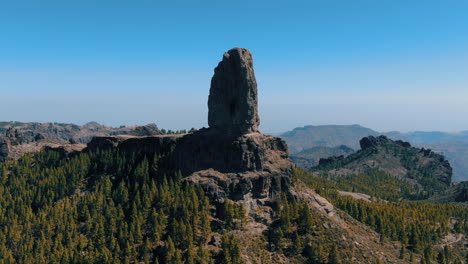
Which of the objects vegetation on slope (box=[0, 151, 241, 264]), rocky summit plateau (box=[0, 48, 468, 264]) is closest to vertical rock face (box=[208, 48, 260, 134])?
rocky summit plateau (box=[0, 48, 468, 264])

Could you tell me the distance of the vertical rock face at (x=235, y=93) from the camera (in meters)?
164

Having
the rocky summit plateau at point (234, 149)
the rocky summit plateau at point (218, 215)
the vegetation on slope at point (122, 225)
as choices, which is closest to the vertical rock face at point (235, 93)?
the rocky summit plateau at point (234, 149)

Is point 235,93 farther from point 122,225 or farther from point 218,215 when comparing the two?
point 122,225

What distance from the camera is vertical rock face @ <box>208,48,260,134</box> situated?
164 meters

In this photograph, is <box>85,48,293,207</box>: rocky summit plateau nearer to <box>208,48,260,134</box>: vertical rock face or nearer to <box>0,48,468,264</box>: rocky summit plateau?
<box>208,48,260,134</box>: vertical rock face

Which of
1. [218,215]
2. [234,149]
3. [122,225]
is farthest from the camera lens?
[234,149]

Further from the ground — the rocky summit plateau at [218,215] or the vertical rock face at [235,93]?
the vertical rock face at [235,93]

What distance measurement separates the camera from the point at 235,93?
6560 inches

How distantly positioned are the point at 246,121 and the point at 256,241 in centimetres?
5926

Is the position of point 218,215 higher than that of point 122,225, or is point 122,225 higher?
point 218,215

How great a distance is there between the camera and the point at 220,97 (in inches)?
6713

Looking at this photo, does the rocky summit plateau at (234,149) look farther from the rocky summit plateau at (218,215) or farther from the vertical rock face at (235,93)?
the rocky summit plateau at (218,215)

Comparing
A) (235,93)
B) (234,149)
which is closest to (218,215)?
(234,149)

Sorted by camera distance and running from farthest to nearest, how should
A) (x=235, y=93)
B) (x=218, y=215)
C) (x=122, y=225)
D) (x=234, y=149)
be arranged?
(x=235, y=93)
(x=234, y=149)
(x=218, y=215)
(x=122, y=225)
